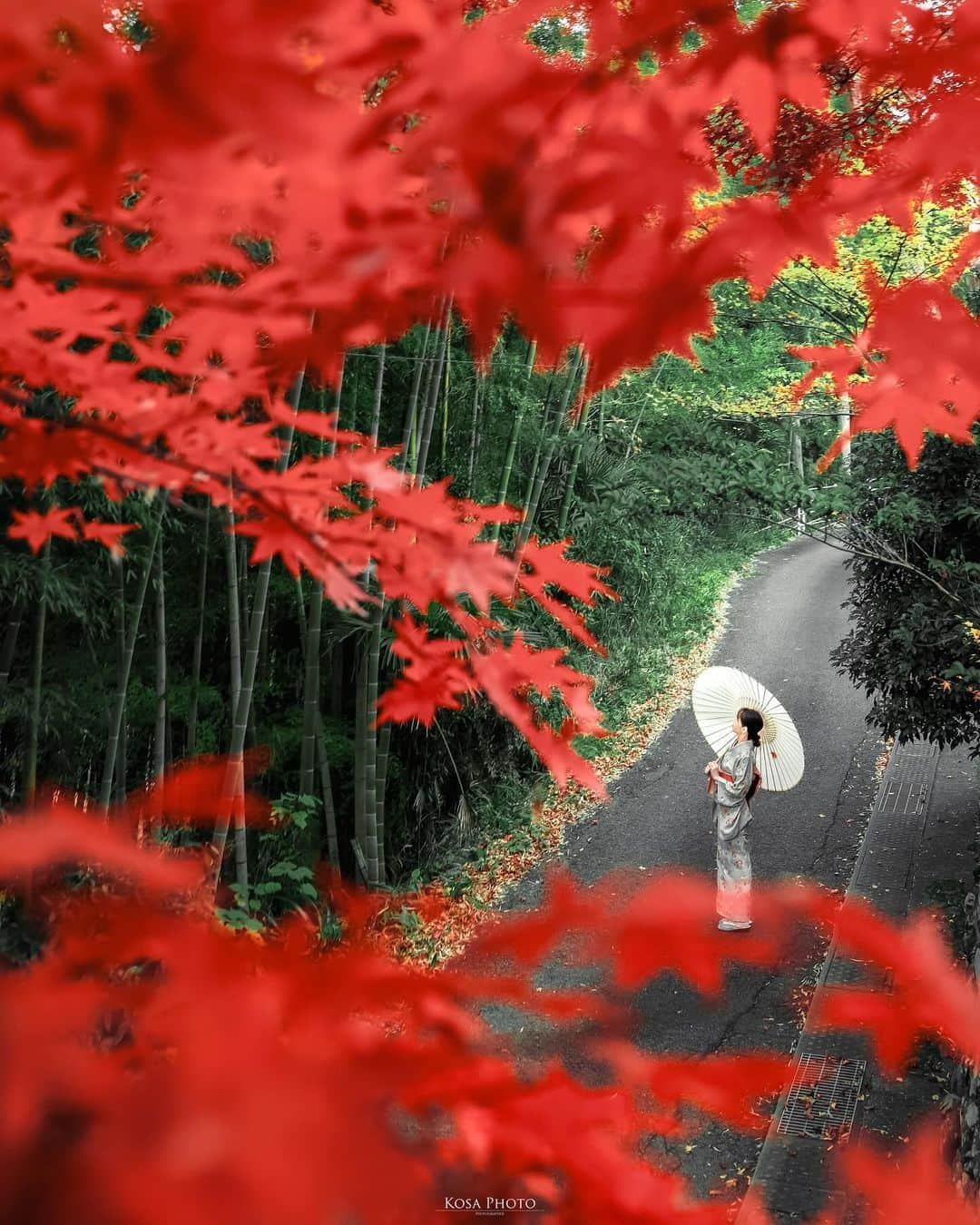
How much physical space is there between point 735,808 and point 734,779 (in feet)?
0.47

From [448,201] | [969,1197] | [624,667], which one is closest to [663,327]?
[448,201]

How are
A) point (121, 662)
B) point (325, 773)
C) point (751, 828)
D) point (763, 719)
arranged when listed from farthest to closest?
point (751, 828) < point (325, 773) < point (763, 719) < point (121, 662)

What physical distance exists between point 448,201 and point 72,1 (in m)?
0.40

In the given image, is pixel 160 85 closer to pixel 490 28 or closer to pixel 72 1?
pixel 72 1

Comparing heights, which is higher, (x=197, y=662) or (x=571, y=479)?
(x=571, y=479)

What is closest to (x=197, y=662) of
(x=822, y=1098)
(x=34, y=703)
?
(x=34, y=703)

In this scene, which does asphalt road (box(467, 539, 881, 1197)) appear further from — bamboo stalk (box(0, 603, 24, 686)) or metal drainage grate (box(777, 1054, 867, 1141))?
bamboo stalk (box(0, 603, 24, 686))

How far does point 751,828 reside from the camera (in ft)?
21.3

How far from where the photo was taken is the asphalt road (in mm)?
4242

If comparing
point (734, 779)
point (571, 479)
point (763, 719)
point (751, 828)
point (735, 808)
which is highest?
point (571, 479)

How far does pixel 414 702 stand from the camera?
2.36 m

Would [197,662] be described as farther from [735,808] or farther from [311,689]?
[735,808]

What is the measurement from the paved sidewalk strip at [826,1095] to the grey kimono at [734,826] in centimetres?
53

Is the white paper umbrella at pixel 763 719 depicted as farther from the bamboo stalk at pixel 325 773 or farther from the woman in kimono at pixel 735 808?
the bamboo stalk at pixel 325 773
